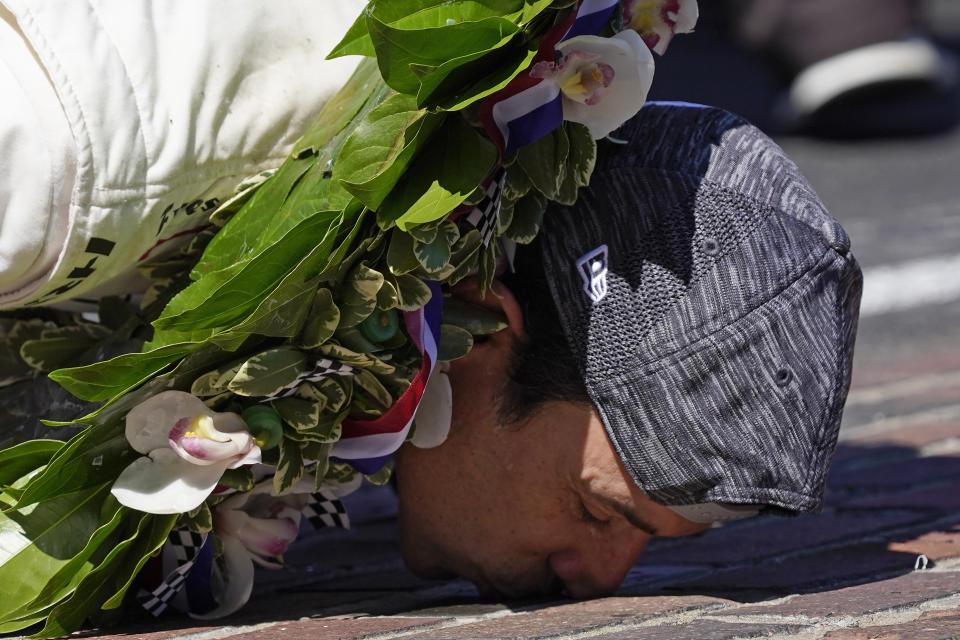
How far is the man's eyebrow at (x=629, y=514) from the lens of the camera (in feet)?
6.21

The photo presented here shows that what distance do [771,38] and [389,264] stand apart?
7.09m

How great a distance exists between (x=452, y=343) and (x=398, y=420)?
13 cm

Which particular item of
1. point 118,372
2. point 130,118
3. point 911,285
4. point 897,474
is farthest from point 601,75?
point 911,285

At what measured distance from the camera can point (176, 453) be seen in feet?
5.38

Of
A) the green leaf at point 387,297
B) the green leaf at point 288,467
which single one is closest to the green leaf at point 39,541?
the green leaf at point 288,467

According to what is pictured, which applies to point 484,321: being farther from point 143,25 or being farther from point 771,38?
point 771,38

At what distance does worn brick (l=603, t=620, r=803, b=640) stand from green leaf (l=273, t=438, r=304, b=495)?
0.46 m

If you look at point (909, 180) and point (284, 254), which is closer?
point (284, 254)

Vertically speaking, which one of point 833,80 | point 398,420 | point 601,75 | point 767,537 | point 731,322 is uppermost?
point 833,80

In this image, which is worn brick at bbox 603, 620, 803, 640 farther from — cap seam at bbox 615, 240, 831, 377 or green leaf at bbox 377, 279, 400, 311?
green leaf at bbox 377, 279, 400, 311

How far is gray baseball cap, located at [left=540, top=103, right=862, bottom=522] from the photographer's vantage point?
1.76 metres

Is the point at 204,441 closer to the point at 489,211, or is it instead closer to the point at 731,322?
the point at 489,211

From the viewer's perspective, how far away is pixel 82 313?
2000 mm

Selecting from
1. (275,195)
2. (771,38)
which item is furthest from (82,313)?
(771,38)
